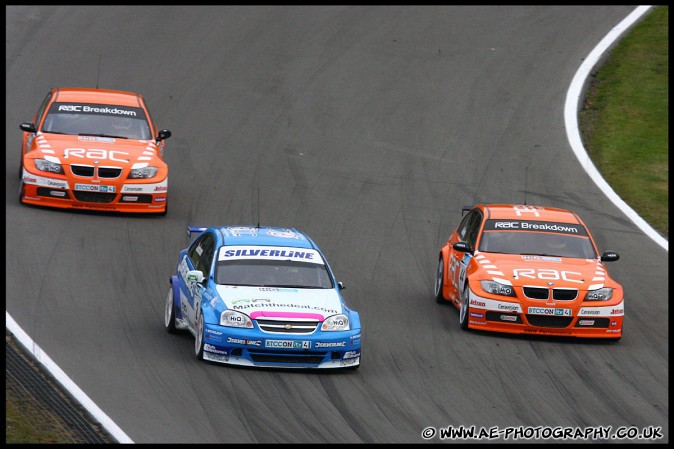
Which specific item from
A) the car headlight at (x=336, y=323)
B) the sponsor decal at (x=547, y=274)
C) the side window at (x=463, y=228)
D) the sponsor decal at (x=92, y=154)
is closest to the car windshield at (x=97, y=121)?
the sponsor decal at (x=92, y=154)

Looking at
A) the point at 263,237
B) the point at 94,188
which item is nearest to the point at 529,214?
the point at 263,237

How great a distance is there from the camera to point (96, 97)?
23.1 meters

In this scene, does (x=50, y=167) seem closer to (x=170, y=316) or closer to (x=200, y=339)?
(x=170, y=316)

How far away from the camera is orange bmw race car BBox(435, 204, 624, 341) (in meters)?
16.1

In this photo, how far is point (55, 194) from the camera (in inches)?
827

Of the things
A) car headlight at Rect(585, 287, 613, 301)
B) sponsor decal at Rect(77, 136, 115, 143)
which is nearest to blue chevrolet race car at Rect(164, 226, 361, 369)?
car headlight at Rect(585, 287, 613, 301)

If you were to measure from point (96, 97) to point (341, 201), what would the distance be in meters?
4.67

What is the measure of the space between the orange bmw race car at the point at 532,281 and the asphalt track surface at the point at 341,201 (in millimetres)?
265

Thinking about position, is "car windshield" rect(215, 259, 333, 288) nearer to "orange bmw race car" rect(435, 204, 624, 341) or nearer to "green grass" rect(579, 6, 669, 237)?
"orange bmw race car" rect(435, 204, 624, 341)

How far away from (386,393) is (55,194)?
936 cm

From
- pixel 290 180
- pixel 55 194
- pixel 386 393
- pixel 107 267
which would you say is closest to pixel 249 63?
pixel 290 180

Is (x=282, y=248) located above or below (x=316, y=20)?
below

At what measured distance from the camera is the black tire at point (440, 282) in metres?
17.9

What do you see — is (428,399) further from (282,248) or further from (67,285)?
(67,285)
